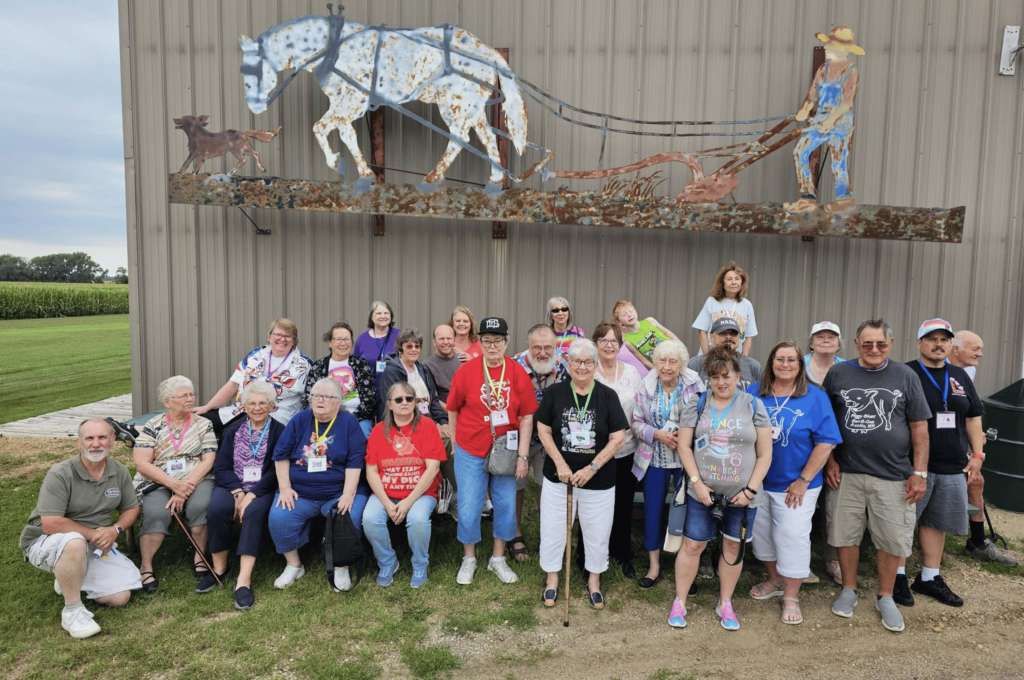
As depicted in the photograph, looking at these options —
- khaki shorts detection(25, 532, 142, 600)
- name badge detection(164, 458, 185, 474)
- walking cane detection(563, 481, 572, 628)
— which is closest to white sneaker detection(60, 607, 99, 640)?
khaki shorts detection(25, 532, 142, 600)

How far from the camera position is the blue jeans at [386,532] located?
352 centimetres

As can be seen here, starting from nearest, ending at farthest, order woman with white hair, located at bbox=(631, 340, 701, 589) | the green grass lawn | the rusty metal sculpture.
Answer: woman with white hair, located at bbox=(631, 340, 701, 589) → the rusty metal sculpture → the green grass lawn

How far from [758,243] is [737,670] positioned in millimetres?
4410

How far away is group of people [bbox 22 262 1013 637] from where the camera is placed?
10.2 feet

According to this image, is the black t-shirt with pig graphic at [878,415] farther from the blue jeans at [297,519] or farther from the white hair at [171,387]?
the white hair at [171,387]

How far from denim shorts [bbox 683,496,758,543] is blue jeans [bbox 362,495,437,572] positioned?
1588 mm

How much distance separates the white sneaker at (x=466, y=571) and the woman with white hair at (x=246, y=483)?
4.17 feet

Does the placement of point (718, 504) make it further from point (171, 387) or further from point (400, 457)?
point (171, 387)

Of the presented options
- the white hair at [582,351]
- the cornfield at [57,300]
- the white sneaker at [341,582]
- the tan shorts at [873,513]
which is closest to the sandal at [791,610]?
the tan shorts at [873,513]

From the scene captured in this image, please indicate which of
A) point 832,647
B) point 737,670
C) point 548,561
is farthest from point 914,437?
point 548,561

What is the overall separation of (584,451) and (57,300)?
37.1m

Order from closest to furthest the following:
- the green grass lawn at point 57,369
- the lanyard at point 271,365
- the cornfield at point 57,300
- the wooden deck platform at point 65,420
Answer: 1. the lanyard at point 271,365
2. the wooden deck platform at point 65,420
3. the green grass lawn at point 57,369
4. the cornfield at point 57,300

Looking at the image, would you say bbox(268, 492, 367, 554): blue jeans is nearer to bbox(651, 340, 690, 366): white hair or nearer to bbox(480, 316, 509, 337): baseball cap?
bbox(480, 316, 509, 337): baseball cap

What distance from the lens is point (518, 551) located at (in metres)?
3.89
